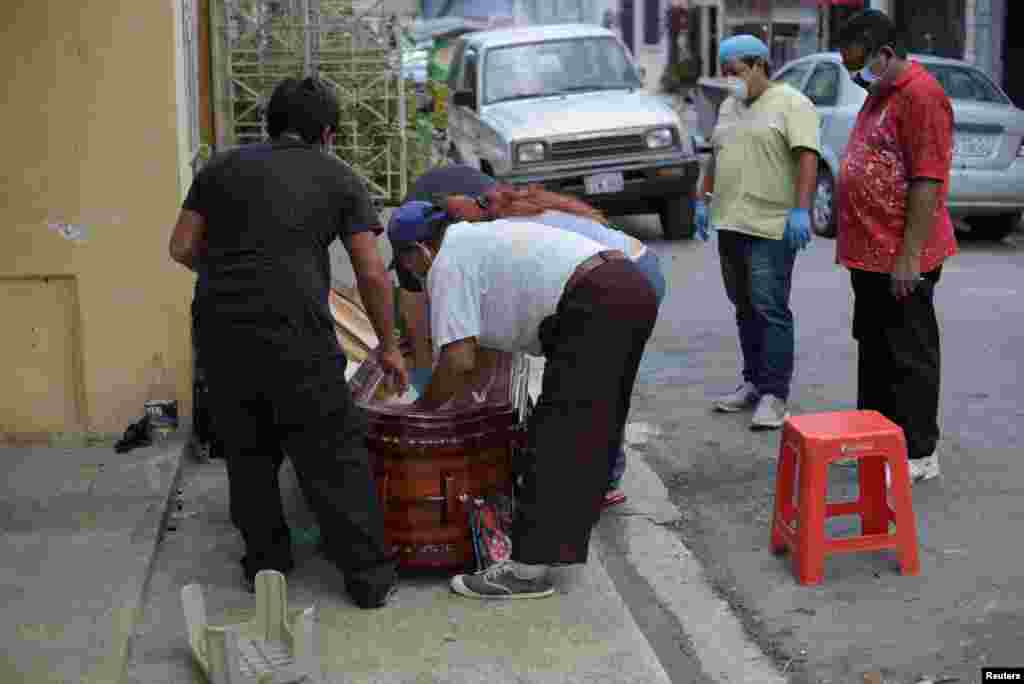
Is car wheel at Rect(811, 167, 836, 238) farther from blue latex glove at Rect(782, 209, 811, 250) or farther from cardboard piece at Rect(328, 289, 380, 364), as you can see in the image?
cardboard piece at Rect(328, 289, 380, 364)

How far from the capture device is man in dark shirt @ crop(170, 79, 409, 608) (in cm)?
489

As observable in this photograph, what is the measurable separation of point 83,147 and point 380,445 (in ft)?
7.11

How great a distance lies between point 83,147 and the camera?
21.2ft

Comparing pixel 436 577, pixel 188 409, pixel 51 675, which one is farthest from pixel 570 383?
pixel 188 409

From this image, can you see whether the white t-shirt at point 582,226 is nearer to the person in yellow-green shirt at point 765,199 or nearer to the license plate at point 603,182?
the person in yellow-green shirt at point 765,199

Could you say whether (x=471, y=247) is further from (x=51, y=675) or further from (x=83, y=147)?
(x=83, y=147)

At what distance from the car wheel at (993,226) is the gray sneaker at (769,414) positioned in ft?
24.5

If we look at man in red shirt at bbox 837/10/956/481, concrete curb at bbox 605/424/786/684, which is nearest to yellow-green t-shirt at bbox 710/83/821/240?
man in red shirt at bbox 837/10/956/481

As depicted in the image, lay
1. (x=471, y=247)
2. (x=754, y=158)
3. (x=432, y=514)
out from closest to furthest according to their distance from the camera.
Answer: (x=471, y=247), (x=432, y=514), (x=754, y=158)

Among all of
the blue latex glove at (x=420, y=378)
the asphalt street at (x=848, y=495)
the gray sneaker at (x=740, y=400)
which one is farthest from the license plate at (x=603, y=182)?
the blue latex glove at (x=420, y=378)

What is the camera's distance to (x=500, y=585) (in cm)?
510

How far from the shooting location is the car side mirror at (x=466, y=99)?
14.4 meters

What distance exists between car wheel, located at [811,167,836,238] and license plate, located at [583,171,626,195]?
75.0 inches

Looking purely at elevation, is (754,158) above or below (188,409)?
above
